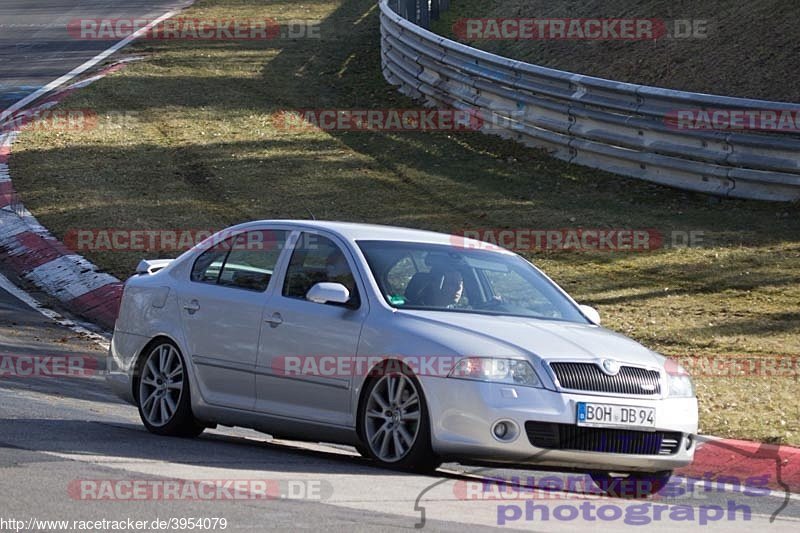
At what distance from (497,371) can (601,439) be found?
0.69 m

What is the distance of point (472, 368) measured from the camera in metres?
8.00

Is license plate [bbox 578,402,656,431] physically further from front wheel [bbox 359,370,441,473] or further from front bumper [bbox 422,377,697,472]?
front wheel [bbox 359,370,441,473]

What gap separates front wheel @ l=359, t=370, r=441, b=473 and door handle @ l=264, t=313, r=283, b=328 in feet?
2.87

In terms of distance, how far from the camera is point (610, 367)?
8.17 meters

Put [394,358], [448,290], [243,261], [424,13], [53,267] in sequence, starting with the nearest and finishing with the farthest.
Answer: [394,358]
[448,290]
[243,261]
[53,267]
[424,13]

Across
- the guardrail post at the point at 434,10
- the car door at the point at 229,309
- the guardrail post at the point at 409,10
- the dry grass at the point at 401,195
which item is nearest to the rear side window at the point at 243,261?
the car door at the point at 229,309

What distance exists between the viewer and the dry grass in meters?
13.0

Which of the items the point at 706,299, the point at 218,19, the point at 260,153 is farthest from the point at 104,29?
the point at 706,299

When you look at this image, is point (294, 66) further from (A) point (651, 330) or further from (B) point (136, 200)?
(A) point (651, 330)

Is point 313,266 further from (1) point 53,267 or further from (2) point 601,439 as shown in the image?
(1) point 53,267

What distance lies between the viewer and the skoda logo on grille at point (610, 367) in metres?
8.15

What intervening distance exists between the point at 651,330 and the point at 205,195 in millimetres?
8104

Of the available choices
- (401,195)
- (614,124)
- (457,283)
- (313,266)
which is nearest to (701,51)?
(614,124)

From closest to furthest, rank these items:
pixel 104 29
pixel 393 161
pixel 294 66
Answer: pixel 393 161 < pixel 294 66 < pixel 104 29
